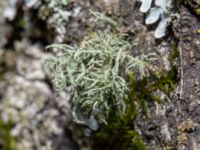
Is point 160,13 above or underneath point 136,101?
above

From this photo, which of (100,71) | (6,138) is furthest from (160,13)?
(6,138)

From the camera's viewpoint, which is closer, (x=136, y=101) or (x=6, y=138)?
(x=136, y=101)

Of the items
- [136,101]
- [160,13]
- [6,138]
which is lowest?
[6,138]

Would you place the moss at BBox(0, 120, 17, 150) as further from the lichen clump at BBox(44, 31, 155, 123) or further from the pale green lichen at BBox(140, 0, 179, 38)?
the pale green lichen at BBox(140, 0, 179, 38)

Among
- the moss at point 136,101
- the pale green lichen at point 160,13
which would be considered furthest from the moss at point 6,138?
the pale green lichen at point 160,13

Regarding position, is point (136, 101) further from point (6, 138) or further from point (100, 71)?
point (6, 138)

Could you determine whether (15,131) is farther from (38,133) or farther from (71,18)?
(71,18)

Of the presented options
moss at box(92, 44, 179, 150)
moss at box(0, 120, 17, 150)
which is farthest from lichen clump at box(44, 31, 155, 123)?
moss at box(0, 120, 17, 150)
